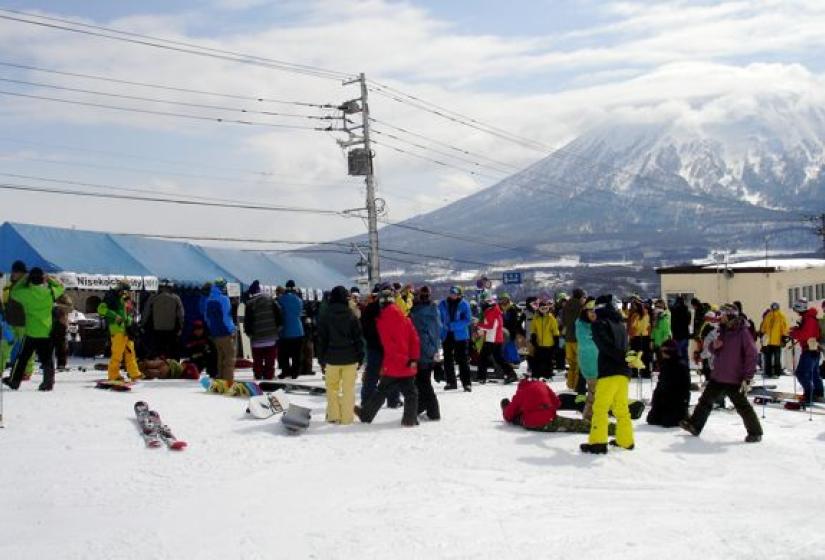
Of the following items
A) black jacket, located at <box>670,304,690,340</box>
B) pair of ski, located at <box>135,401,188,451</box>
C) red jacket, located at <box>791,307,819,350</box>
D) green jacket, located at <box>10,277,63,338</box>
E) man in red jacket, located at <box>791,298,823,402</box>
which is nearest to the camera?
pair of ski, located at <box>135,401,188,451</box>

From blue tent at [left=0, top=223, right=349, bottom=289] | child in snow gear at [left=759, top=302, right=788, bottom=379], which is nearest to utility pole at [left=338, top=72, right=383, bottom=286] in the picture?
blue tent at [left=0, top=223, right=349, bottom=289]

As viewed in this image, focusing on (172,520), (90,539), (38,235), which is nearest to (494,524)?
(172,520)

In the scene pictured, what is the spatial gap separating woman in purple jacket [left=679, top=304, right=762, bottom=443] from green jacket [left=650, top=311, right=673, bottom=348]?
24.6 ft

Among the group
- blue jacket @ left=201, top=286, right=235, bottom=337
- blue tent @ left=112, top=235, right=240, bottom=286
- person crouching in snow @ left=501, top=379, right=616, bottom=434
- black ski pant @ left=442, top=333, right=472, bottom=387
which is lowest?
person crouching in snow @ left=501, top=379, right=616, bottom=434

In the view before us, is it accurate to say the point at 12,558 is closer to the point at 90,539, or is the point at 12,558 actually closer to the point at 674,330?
the point at 90,539

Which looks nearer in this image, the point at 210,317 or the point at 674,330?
the point at 210,317

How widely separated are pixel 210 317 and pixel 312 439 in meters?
4.85

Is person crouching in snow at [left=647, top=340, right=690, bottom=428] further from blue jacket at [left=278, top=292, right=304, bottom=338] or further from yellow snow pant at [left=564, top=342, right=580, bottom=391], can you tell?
blue jacket at [left=278, top=292, right=304, bottom=338]

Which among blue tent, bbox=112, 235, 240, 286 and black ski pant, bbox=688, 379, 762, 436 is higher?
blue tent, bbox=112, 235, 240, 286

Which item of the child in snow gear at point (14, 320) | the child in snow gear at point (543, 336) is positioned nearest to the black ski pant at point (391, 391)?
the child in snow gear at point (14, 320)

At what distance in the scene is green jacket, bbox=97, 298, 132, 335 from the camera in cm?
1411

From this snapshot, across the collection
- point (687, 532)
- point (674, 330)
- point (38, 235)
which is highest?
point (38, 235)

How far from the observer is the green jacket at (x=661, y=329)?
61.2 ft

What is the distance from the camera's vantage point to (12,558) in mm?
6066
